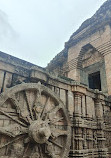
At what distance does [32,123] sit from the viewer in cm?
407

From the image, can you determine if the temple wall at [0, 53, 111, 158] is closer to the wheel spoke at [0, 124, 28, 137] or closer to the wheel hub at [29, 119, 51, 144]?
the wheel spoke at [0, 124, 28, 137]

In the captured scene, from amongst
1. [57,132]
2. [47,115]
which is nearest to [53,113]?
[47,115]

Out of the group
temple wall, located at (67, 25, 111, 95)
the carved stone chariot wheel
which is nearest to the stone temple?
the carved stone chariot wheel

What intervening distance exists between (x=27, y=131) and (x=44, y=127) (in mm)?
466

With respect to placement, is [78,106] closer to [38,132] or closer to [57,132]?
[57,132]

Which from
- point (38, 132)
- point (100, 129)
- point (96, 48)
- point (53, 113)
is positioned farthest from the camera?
point (96, 48)

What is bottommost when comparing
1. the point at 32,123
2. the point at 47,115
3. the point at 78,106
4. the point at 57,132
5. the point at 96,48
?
the point at 57,132

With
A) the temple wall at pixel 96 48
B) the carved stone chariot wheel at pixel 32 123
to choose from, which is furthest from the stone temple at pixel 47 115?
the temple wall at pixel 96 48

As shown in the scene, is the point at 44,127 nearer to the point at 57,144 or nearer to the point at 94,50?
the point at 57,144

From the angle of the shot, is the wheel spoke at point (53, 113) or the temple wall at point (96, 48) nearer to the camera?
the wheel spoke at point (53, 113)

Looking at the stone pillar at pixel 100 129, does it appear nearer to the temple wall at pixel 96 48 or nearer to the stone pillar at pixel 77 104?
the stone pillar at pixel 77 104

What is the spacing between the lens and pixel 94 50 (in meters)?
11.7

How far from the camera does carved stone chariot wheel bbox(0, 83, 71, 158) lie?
3.69 metres

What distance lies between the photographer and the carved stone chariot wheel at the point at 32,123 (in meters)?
3.69
